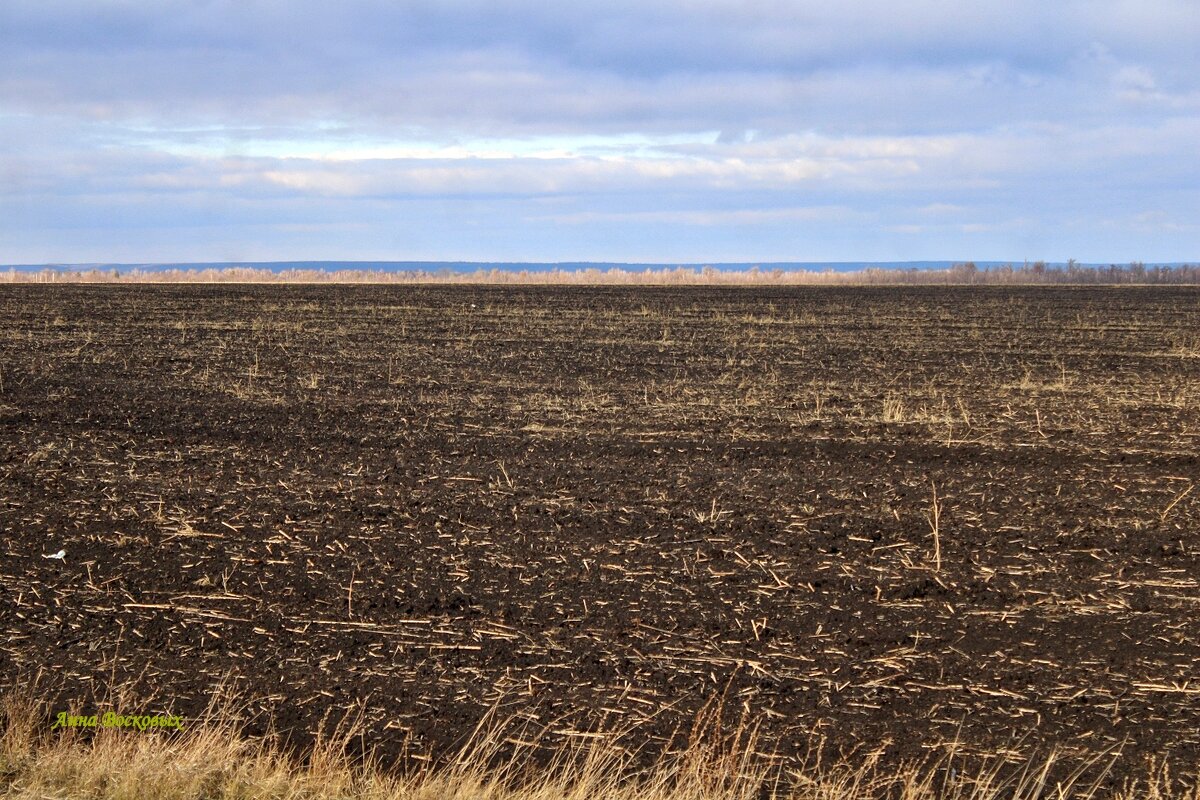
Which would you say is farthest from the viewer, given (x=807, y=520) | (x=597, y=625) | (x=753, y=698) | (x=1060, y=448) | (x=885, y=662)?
(x=1060, y=448)

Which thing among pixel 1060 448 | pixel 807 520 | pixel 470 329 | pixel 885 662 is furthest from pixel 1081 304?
pixel 885 662

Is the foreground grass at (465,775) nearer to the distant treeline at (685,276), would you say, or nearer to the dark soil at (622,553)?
the dark soil at (622,553)

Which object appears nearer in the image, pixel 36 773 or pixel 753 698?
pixel 36 773

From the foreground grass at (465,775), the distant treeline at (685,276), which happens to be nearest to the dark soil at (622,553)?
Answer: the foreground grass at (465,775)

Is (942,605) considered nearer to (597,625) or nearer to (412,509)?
(597,625)

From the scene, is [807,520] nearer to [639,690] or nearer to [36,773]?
[639,690]

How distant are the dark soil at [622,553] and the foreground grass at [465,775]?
26cm

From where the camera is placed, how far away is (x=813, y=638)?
297 inches

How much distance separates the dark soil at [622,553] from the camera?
669cm

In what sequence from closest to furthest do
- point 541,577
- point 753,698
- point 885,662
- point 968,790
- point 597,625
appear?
point 968,790
point 753,698
point 885,662
point 597,625
point 541,577

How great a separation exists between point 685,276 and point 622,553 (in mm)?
64721

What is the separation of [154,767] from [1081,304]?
4593 cm

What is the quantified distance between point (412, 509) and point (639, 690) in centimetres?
426

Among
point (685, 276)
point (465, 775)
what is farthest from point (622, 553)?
point (685, 276)
